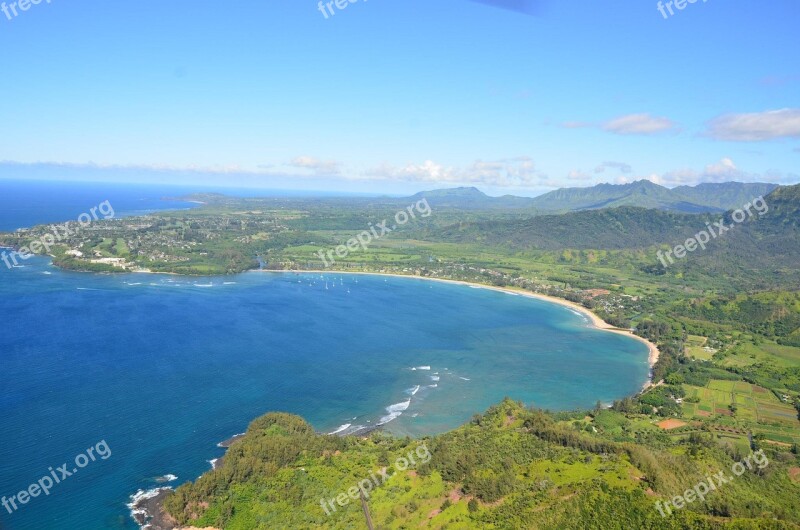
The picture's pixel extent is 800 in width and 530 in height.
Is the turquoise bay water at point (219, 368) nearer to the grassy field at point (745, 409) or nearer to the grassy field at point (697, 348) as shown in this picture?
the grassy field at point (697, 348)

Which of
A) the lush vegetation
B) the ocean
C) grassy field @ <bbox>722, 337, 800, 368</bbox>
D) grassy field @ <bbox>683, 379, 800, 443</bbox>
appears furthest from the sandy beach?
grassy field @ <bbox>722, 337, 800, 368</bbox>

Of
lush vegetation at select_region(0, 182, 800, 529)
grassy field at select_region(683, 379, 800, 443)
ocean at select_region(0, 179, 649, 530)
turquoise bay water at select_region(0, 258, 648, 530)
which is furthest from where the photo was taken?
grassy field at select_region(683, 379, 800, 443)

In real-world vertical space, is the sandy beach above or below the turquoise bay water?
below

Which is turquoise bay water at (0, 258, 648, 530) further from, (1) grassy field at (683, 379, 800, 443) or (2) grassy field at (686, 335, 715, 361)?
(1) grassy field at (683, 379, 800, 443)

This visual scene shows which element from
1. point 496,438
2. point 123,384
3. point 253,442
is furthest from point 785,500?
point 123,384

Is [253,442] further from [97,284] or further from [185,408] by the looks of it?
[97,284]
